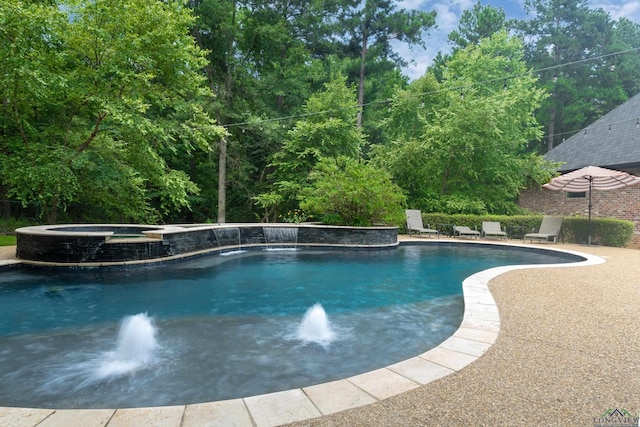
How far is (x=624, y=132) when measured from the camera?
16.4 metres

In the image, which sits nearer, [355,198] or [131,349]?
[131,349]

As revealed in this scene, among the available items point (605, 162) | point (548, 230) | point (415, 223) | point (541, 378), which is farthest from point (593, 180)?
point (541, 378)

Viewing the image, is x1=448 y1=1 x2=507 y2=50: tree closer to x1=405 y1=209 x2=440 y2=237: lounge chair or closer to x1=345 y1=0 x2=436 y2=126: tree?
x1=345 y1=0 x2=436 y2=126: tree

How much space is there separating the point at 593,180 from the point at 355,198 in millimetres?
9062

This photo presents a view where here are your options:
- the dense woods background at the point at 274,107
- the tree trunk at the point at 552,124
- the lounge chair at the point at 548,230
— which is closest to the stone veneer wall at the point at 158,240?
the dense woods background at the point at 274,107

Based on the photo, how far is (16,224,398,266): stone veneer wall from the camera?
7.64 metres

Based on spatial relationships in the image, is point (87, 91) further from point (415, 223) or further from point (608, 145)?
point (608, 145)

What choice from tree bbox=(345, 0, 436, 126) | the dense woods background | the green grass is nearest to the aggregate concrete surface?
the dense woods background

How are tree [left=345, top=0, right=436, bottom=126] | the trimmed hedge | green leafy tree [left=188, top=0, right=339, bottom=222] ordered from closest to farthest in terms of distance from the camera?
the trimmed hedge < green leafy tree [left=188, top=0, right=339, bottom=222] < tree [left=345, top=0, right=436, bottom=126]

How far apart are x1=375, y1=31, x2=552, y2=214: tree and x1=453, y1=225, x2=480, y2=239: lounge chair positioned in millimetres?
1891

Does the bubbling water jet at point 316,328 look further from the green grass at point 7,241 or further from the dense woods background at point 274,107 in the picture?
the green grass at point 7,241

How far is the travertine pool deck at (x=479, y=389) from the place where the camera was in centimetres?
225

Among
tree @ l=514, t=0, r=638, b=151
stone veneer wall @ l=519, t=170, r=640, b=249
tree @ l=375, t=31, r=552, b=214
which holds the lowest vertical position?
stone veneer wall @ l=519, t=170, r=640, b=249

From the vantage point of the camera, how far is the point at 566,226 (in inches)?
554
